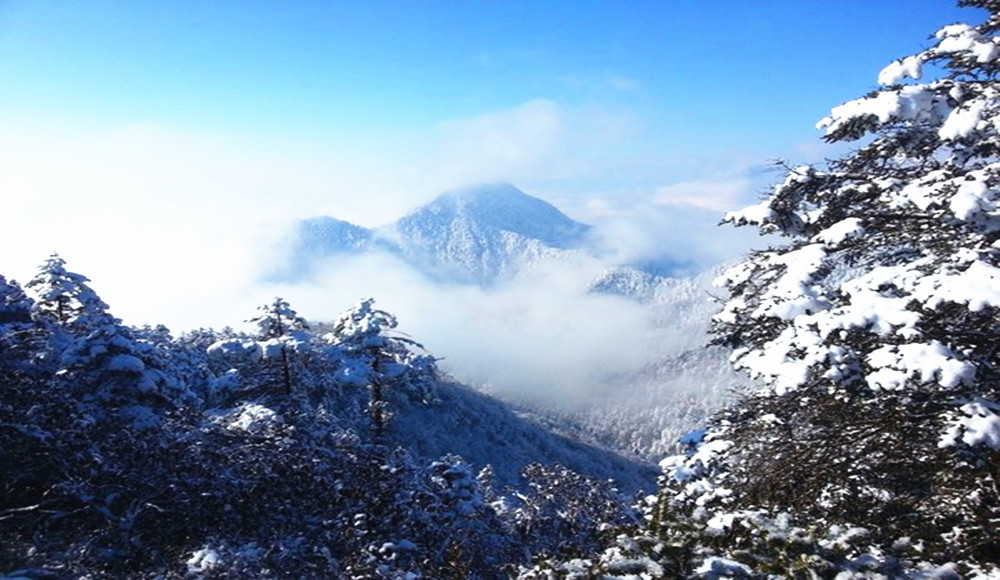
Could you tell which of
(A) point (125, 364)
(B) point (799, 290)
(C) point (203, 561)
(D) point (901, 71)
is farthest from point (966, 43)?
(A) point (125, 364)

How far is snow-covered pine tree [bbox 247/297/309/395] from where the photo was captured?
21.9 metres

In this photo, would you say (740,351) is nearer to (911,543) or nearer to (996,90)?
(911,543)

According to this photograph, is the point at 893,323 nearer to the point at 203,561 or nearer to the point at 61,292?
the point at 203,561

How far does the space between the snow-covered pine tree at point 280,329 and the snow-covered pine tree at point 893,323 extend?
681 inches

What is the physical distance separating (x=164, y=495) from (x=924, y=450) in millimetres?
12195

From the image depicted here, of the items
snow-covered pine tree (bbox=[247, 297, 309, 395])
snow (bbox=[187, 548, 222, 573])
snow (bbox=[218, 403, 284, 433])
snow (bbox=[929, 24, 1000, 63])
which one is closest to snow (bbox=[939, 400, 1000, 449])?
snow (bbox=[929, 24, 1000, 63])

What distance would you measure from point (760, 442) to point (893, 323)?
281cm

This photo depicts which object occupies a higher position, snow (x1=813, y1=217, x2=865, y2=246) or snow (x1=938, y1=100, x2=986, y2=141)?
snow (x1=938, y1=100, x2=986, y2=141)

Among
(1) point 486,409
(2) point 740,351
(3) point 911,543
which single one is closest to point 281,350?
(2) point 740,351

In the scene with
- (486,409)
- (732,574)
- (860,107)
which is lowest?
(486,409)

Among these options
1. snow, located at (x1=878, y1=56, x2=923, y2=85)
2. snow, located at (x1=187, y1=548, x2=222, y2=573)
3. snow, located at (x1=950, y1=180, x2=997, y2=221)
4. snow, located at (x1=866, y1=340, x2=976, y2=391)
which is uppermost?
snow, located at (x1=878, y1=56, x2=923, y2=85)

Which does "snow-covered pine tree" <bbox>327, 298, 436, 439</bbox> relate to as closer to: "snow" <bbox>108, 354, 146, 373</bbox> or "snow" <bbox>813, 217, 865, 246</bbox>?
"snow" <bbox>108, 354, 146, 373</bbox>

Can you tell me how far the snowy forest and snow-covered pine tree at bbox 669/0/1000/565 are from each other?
31 mm

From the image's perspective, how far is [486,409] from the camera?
304 feet
